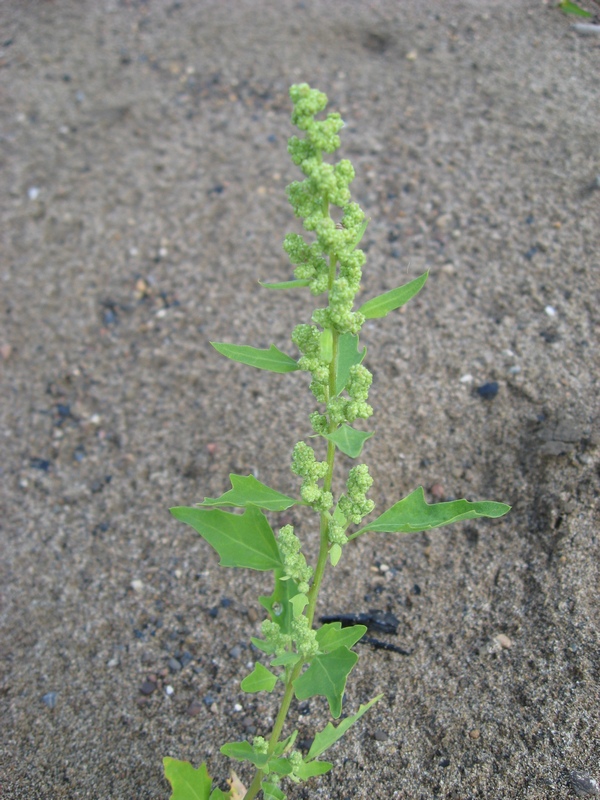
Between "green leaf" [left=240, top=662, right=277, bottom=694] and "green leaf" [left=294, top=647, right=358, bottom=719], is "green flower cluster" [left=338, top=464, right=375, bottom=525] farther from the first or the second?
"green leaf" [left=240, top=662, right=277, bottom=694]

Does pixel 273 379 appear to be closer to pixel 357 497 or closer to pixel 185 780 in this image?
pixel 357 497

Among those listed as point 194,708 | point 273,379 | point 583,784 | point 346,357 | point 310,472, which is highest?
point 346,357

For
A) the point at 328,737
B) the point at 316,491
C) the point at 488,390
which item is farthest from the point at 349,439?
the point at 488,390

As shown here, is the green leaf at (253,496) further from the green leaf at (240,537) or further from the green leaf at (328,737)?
the green leaf at (328,737)

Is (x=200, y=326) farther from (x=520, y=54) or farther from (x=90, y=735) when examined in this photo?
(x=520, y=54)

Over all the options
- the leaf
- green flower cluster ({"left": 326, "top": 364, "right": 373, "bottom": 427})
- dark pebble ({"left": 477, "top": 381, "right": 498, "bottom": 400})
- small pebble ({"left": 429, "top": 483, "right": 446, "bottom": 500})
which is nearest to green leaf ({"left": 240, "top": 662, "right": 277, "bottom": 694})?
the leaf

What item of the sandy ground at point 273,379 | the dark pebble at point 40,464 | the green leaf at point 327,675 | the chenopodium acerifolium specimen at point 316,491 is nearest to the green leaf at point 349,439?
the chenopodium acerifolium specimen at point 316,491
